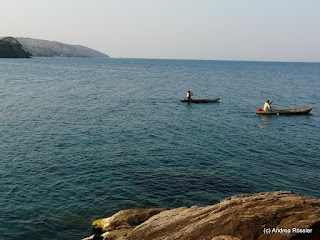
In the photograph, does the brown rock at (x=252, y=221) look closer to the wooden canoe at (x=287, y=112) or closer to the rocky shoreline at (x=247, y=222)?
the rocky shoreline at (x=247, y=222)

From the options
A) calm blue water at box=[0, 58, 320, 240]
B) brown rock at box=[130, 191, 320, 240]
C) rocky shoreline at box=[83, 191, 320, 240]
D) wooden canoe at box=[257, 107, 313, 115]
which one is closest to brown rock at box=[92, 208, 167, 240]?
calm blue water at box=[0, 58, 320, 240]

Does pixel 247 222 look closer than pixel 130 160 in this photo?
Yes

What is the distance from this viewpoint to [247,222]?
11.5 metres

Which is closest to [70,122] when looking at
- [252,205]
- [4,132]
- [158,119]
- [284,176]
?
[4,132]

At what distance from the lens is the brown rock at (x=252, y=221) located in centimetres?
1078

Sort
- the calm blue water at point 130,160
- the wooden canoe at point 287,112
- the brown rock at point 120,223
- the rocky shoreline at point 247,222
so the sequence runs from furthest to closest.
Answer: the wooden canoe at point 287,112 → the calm blue water at point 130,160 → the brown rock at point 120,223 → the rocky shoreline at point 247,222

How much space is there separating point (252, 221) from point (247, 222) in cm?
20

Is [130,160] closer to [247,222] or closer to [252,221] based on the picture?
[247,222]

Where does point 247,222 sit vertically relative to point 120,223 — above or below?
above

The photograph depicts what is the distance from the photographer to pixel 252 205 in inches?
478

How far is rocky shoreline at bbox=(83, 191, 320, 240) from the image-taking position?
10.7m

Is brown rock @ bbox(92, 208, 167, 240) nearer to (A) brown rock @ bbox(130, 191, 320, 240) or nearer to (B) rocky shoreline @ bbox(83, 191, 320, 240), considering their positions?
(B) rocky shoreline @ bbox(83, 191, 320, 240)

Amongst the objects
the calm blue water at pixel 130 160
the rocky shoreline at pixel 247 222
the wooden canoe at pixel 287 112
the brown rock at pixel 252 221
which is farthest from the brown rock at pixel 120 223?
the wooden canoe at pixel 287 112

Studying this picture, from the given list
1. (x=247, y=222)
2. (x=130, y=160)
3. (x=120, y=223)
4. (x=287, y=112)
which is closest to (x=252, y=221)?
(x=247, y=222)
